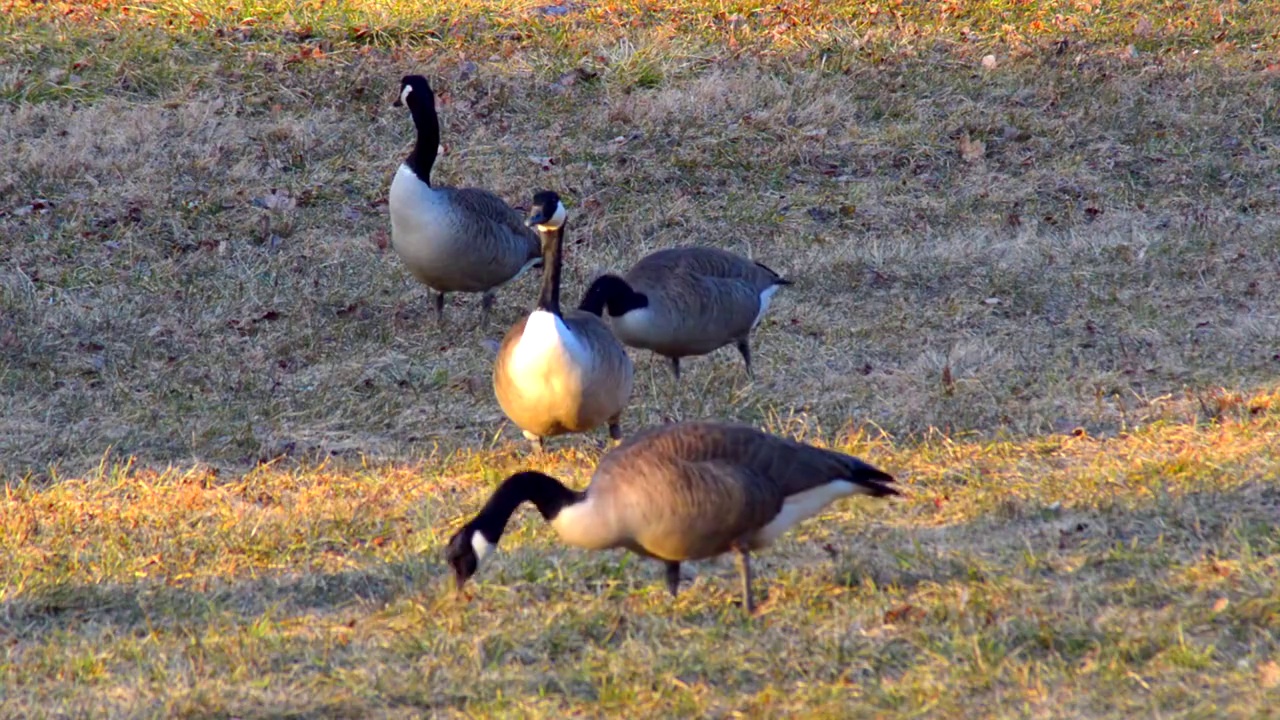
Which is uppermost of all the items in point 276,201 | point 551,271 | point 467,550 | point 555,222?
point 555,222

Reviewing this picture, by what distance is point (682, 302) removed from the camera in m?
7.09

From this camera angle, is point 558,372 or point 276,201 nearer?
point 558,372

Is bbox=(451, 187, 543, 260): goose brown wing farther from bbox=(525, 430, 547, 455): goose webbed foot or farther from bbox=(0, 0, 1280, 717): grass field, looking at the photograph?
bbox=(525, 430, 547, 455): goose webbed foot

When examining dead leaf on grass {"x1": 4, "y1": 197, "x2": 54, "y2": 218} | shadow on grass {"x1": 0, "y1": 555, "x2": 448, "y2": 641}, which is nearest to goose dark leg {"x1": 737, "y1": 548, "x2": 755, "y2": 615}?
shadow on grass {"x1": 0, "y1": 555, "x2": 448, "y2": 641}

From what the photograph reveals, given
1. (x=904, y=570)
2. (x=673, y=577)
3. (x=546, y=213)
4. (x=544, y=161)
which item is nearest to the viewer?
(x=673, y=577)

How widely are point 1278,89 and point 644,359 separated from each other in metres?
7.16

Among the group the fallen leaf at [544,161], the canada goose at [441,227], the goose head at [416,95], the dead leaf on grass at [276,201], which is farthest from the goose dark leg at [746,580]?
the fallen leaf at [544,161]

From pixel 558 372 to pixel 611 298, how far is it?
1020 mm

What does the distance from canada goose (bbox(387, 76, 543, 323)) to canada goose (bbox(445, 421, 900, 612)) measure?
363 centimetres

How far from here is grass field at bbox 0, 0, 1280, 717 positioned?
14.7ft

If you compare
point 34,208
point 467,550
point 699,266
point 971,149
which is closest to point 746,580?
point 467,550

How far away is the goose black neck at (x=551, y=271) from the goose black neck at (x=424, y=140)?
184 cm

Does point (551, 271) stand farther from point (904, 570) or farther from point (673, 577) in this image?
point (904, 570)

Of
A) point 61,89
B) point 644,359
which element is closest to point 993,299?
point 644,359
